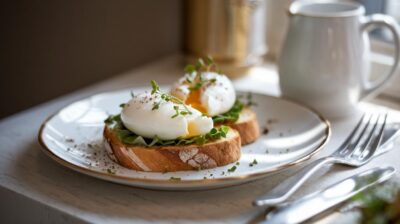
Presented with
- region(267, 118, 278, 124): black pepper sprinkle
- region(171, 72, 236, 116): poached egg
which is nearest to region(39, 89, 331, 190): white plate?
region(267, 118, 278, 124): black pepper sprinkle

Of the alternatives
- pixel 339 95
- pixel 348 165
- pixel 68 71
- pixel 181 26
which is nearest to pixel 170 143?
pixel 348 165

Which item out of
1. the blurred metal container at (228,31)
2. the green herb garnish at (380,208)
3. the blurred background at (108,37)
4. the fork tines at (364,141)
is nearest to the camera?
the green herb garnish at (380,208)

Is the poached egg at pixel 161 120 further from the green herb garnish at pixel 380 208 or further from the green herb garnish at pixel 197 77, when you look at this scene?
the green herb garnish at pixel 380 208

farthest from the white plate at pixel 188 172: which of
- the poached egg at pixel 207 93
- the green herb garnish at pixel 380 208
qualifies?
the green herb garnish at pixel 380 208

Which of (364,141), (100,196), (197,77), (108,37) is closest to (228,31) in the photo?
(108,37)

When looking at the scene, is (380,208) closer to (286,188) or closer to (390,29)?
(286,188)
